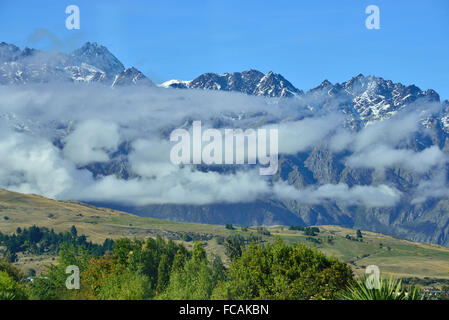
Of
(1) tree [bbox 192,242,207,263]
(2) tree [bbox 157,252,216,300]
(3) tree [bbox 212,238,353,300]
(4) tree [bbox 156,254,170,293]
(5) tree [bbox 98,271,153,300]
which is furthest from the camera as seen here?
(1) tree [bbox 192,242,207,263]

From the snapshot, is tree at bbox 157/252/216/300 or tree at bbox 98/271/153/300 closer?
tree at bbox 98/271/153/300

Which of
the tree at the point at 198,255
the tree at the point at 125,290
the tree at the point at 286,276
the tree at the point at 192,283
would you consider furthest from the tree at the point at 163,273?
the tree at the point at 286,276

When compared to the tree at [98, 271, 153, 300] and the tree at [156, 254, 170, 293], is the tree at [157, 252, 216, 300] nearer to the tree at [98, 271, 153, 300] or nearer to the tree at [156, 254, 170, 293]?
the tree at [98, 271, 153, 300]

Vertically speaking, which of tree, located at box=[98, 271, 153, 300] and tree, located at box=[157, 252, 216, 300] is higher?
tree, located at box=[98, 271, 153, 300]

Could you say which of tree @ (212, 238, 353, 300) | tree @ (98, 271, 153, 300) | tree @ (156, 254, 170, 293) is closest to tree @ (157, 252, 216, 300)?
tree @ (212, 238, 353, 300)

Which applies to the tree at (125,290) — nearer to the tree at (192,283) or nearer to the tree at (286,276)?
the tree at (192,283)

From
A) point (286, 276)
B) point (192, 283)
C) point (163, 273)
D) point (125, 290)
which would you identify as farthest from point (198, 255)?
point (125, 290)

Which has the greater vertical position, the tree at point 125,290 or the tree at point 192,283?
the tree at point 125,290

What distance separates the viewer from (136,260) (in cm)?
15050

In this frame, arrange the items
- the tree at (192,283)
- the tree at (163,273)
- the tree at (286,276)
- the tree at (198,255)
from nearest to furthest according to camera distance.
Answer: the tree at (192,283) < the tree at (286,276) < the tree at (163,273) < the tree at (198,255)

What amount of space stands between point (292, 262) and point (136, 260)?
50717mm

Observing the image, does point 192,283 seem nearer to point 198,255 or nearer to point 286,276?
point 286,276
